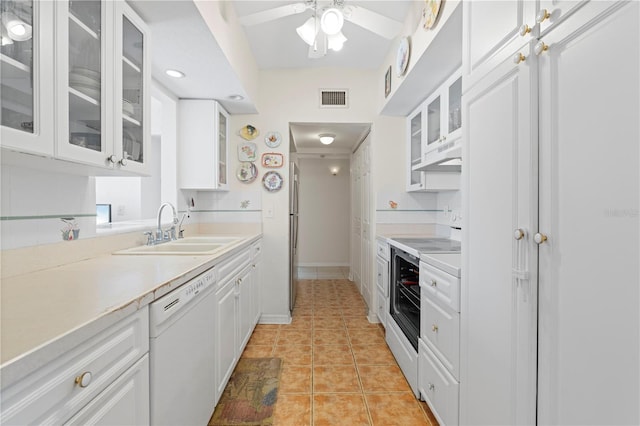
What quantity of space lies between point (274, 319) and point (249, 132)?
198 centimetres

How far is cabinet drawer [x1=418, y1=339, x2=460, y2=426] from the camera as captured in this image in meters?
1.37

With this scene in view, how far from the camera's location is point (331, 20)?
158 cm

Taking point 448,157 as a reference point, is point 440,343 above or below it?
below

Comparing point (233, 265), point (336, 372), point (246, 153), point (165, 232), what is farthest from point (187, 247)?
point (336, 372)

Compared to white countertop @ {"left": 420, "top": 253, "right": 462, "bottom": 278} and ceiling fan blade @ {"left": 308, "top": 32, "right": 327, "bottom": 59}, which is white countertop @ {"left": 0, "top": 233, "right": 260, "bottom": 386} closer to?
white countertop @ {"left": 420, "top": 253, "right": 462, "bottom": 278}

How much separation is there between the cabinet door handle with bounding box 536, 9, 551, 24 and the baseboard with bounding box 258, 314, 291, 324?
2.89m

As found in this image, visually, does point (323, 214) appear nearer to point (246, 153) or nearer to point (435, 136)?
point (246, 153)

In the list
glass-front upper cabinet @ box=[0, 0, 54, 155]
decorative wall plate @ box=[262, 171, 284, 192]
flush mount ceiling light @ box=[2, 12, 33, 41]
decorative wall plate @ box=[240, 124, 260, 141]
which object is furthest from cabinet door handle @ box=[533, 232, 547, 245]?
decorative wall plate @ box=[240, 124, 260, 141]

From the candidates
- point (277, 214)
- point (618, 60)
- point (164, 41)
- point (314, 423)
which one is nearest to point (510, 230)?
point (618, 60)

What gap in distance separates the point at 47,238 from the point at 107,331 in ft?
2.86

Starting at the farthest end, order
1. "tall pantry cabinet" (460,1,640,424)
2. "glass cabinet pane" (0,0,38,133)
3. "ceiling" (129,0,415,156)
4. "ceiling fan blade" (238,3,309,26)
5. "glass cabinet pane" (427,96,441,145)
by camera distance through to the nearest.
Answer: "glass cabinet pane" (427,96,441,145) → "ceiling fan blade" (238,3,309,26) → "ceiling" (129,0,415,156) → "glass cabinet pane" (0,0,38,133) → "tall pantry cabinet" (460,1,640,424)

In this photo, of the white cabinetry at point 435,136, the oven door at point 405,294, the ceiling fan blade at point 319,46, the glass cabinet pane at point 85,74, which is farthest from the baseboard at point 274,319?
the ceiling fan blade at point 319,46

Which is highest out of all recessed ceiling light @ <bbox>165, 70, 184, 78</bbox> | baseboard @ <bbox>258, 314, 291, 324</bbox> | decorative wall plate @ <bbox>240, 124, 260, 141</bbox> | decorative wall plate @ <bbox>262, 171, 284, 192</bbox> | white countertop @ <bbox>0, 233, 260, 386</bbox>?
recessed ceiling light @ <bbox>165, 70, 184, 78</bbox>

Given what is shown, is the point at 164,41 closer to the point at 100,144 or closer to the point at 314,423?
the point at 100,144
